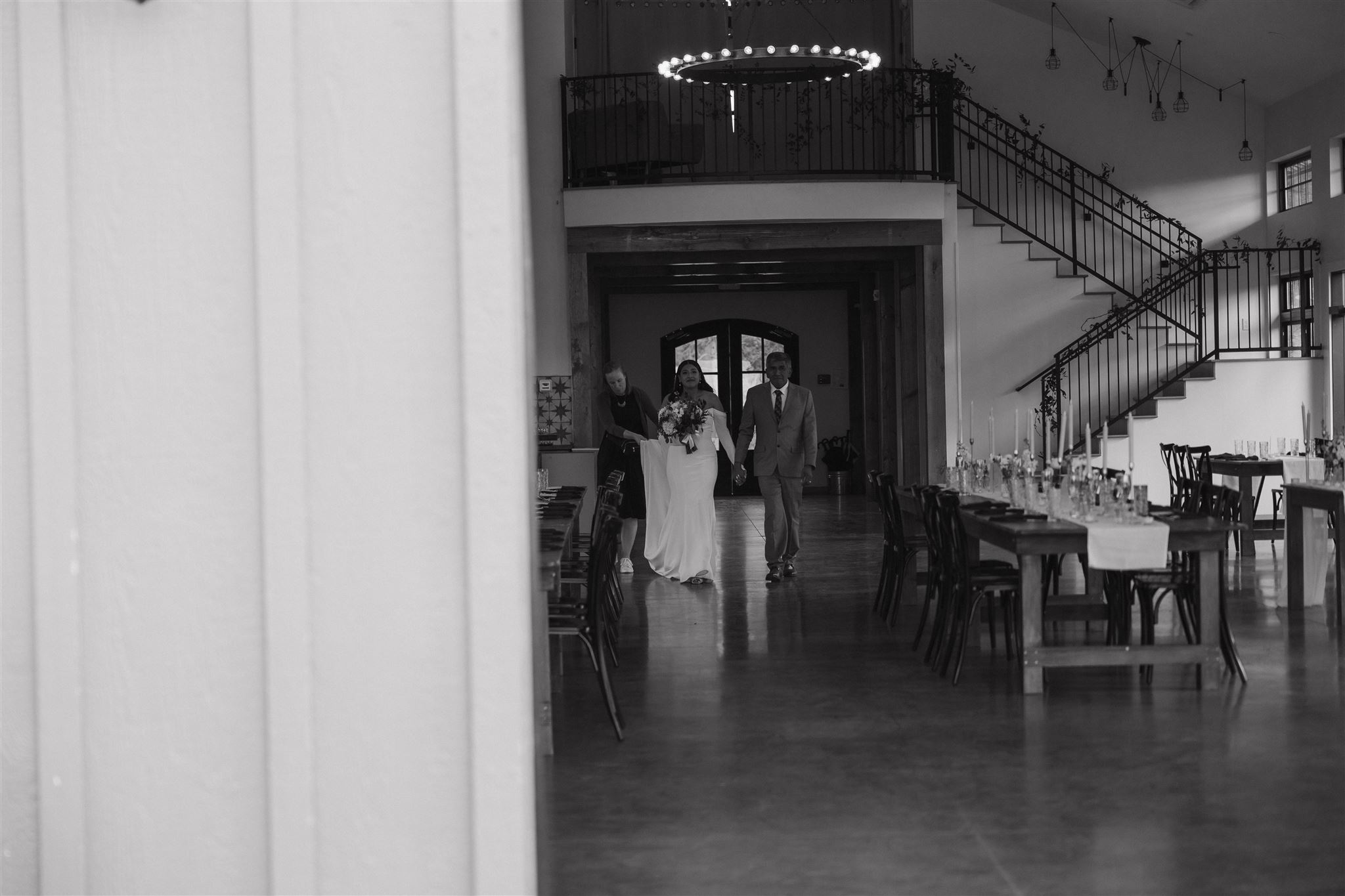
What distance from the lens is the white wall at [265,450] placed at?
99.4 inches

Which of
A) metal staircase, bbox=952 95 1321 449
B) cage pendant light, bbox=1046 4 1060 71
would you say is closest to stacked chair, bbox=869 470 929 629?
metal staircase, bbox=952 95 1321 449

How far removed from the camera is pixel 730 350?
19.8 meters

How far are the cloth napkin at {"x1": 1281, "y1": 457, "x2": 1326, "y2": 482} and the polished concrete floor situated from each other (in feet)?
6.00

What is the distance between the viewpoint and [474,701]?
252 cm

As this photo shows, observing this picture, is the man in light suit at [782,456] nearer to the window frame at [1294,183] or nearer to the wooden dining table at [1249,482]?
the wooden dining table at [1249,482]

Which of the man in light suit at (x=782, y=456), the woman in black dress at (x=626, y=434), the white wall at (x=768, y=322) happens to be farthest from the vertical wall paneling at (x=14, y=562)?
the white wall at (x=768, y=322)

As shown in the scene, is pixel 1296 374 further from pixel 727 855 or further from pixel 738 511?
pixel 727 855

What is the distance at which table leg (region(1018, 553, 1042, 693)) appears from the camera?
5859 mm

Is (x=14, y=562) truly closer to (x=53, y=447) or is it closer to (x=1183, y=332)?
(x=53, y=447)

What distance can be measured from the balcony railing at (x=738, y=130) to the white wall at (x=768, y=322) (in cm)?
322

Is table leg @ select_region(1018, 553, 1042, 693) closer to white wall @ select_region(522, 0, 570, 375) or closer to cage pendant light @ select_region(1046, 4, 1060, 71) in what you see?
white wall @ select_region(522, 0, 570, 375)

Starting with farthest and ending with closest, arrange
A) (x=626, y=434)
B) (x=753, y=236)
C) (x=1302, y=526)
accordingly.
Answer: (x=753, y=236)
(x=626, y=434)
(x=1302, y=526)

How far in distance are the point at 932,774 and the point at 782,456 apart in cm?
523

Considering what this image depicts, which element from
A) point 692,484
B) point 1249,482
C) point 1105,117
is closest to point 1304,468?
point 1249,482
